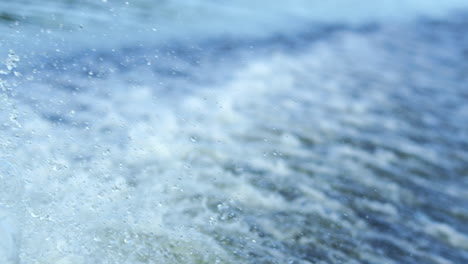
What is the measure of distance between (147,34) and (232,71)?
1051mm

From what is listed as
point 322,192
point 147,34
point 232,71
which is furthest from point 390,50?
point 322,192

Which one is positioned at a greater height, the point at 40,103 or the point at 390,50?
the point at 390,50

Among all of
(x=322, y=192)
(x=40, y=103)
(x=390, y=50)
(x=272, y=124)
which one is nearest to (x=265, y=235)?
(x=322, y=192)

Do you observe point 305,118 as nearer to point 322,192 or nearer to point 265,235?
point 322,192

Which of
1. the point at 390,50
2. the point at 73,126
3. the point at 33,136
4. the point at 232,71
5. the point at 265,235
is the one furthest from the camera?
the point at 390,50

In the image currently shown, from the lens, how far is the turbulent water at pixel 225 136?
347cm

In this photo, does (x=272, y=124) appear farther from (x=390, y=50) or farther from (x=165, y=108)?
(x=390, y=50)

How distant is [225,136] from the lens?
4629mm

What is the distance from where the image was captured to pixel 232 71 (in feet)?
18.8

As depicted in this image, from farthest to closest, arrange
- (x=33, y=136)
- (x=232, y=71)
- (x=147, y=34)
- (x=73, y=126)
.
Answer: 1. (x=147, y=34)
2. (x=232, y=71)
3. (x=73, y=126)
4. (x=33, y=136)

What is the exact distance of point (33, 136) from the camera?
4078mm

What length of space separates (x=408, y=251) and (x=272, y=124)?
164 cm

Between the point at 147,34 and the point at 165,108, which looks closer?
the point at 165,108

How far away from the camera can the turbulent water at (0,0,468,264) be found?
347 centimetres
